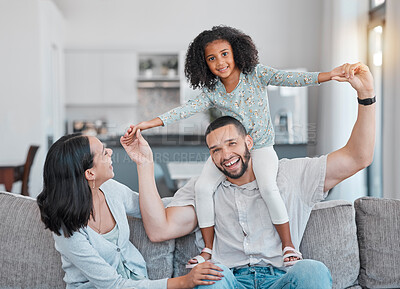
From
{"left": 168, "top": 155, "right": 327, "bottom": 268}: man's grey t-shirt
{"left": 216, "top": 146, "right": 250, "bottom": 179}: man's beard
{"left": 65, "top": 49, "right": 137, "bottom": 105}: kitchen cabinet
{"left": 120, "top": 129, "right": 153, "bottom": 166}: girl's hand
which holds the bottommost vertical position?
{"left": 168, "top": 155, "right": 327, "bottom": 268}: man's grey t-shirt

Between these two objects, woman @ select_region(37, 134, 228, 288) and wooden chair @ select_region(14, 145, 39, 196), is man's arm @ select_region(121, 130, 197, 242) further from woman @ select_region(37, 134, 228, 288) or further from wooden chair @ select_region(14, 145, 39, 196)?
wooden chair @ select_region(14, 145, 39, 196)

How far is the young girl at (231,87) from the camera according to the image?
1.99 metres

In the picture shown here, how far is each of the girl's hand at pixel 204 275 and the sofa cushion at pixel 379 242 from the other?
0.70 meters

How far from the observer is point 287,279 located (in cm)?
161

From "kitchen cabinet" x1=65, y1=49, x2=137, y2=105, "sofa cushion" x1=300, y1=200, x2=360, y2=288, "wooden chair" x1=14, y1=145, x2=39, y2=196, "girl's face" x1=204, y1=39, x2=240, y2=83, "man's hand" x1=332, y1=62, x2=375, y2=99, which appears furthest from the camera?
"kitchen cabinet" x1=65, y1=49, x2=137, y2=105

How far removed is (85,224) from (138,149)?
46 centimetres

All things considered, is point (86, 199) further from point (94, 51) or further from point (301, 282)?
point (94, 51)

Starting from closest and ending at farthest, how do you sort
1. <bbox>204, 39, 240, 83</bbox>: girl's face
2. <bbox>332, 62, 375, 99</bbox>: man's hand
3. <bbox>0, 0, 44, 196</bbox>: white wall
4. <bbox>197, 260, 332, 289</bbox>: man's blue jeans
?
<bbox>197, 260, 332, 289</bbox>: man's blue jeans → <bbox>332, 62, 375, 99</bbox>: man's hand → <bbox>204, 39, 240, 83</bbox>: girl's face → <bbox>0, 0, 44, 196</bbox>: white wall

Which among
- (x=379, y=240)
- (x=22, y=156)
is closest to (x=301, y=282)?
(x=379, y=240)

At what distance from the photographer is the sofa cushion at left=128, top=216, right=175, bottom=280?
1.90 metres

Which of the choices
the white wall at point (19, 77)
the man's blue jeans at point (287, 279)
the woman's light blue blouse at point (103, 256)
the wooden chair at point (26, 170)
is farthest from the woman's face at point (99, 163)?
the white wall at point (19, 77)

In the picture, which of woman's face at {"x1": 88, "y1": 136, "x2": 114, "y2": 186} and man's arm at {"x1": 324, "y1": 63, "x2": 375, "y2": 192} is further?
man's arm at {"x1": 324, "y1": 63, "x2": 375, "y2": 192}

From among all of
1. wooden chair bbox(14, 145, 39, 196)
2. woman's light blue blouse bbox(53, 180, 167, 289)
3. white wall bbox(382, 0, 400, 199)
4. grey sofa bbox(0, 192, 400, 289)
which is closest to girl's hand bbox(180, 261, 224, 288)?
woman's light blue blouse bbox(53, 180, 167, 289)

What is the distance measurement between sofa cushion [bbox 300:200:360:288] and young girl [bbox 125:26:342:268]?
28 cm
